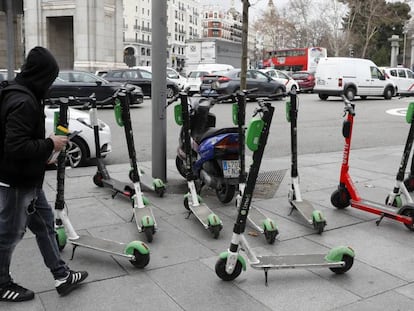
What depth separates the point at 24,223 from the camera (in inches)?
130

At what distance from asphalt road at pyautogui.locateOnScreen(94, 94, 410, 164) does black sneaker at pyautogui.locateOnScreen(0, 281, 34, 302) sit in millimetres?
5735

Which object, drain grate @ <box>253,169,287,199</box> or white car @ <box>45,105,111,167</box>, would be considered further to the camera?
white car @ <box>45,105,111,167</box>

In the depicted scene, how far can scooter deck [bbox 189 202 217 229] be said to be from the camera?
492 centimetres

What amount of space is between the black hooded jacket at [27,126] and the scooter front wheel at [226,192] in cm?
304

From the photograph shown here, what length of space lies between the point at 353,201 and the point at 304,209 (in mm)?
631

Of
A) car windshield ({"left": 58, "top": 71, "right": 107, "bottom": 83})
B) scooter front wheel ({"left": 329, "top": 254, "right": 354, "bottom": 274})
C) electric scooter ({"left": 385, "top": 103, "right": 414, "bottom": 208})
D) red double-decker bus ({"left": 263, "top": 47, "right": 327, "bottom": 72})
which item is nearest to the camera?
scooter front wheel ({"left": 329, "top": 254, "right": 354, "bottom": 274})

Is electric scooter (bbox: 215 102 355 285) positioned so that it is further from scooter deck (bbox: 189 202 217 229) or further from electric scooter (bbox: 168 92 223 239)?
electric scooter (bbox: 168 92 223 239)

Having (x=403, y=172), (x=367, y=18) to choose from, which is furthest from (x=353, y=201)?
(x=367, y=18)

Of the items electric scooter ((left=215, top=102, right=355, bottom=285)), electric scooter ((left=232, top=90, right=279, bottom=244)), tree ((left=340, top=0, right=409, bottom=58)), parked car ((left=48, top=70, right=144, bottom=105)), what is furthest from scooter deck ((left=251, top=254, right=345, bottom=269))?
tree ((left=340, top=0, right=409, bottom=58))

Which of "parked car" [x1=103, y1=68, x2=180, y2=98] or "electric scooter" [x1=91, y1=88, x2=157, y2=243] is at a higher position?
"parked car" [x1=103, y1=68, x2=180, y2=98]

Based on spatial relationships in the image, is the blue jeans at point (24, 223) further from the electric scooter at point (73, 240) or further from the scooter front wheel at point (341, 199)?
the scooter front wheel at point (341, 199)

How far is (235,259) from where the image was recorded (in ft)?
12.2

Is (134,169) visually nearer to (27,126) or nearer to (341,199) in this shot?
(27,126)

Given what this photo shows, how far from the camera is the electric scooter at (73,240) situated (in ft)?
13.0
